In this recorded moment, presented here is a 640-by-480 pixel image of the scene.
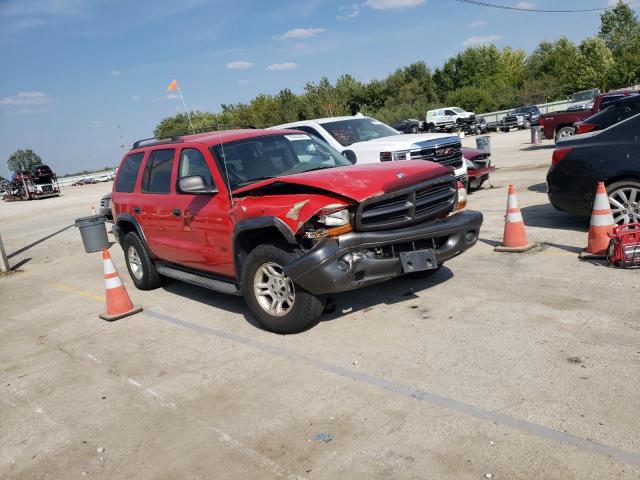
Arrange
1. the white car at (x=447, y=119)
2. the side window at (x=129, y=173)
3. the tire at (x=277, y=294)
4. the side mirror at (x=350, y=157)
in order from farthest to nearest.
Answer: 1. the white car at (x=447, y=119)
2. the side window at (x=129, y=173)
3. the side mirror at (x=350, y=157)
4. the tire at (x=277, y=294)

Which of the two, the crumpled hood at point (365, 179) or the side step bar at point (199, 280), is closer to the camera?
the crumpled hood at point (365, 179)

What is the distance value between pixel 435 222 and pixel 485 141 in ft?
47.0

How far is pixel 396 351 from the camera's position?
4.34m

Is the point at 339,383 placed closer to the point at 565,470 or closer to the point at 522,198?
the point at 565,470

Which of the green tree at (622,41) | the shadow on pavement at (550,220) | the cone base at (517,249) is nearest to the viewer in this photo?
the cone base at (517,249)

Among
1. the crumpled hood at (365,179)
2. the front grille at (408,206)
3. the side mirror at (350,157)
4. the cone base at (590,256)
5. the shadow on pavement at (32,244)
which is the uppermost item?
the side mirror at (350,157)

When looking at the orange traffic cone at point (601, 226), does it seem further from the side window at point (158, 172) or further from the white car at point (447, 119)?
the white car at point (447, 119)

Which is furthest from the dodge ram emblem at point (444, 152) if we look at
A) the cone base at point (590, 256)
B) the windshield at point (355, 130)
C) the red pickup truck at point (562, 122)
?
the red pickup truck at point (562, 122)

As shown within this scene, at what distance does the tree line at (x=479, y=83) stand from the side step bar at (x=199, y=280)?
3807 cm

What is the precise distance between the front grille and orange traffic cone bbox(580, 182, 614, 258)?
1.87 m

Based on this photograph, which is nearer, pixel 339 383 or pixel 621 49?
pixel 339 383

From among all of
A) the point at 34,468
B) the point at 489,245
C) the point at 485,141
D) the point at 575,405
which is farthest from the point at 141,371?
the point at 485,141

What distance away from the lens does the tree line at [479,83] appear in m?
53.0

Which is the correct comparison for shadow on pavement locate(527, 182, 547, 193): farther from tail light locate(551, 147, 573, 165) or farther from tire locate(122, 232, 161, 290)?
tire locate(122, 232, 161, 290)
